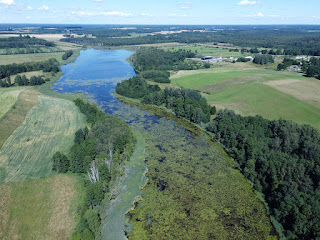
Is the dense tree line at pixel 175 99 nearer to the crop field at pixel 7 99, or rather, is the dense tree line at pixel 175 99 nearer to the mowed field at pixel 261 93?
the mowed field at pixel 261 93

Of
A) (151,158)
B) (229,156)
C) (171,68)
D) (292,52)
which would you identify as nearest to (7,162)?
(151,158)

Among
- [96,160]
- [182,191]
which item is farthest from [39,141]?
[182,191]

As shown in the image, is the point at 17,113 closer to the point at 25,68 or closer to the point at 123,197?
the point at 123,197

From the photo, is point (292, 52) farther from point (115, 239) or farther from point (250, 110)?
point (115, 239)

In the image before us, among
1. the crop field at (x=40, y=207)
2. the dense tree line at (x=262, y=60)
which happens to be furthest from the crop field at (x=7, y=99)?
the dense tree line at (x=262, y=60)

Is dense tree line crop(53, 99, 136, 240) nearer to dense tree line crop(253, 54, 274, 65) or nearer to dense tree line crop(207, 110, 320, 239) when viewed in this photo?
dense tree line crop(207, 110, 320, 239)

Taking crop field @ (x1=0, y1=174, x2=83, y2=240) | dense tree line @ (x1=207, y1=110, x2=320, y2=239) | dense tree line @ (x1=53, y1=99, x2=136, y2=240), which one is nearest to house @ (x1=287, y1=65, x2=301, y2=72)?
dense tree line @ (x1=207, y1=110, x2=320, y2=239)
